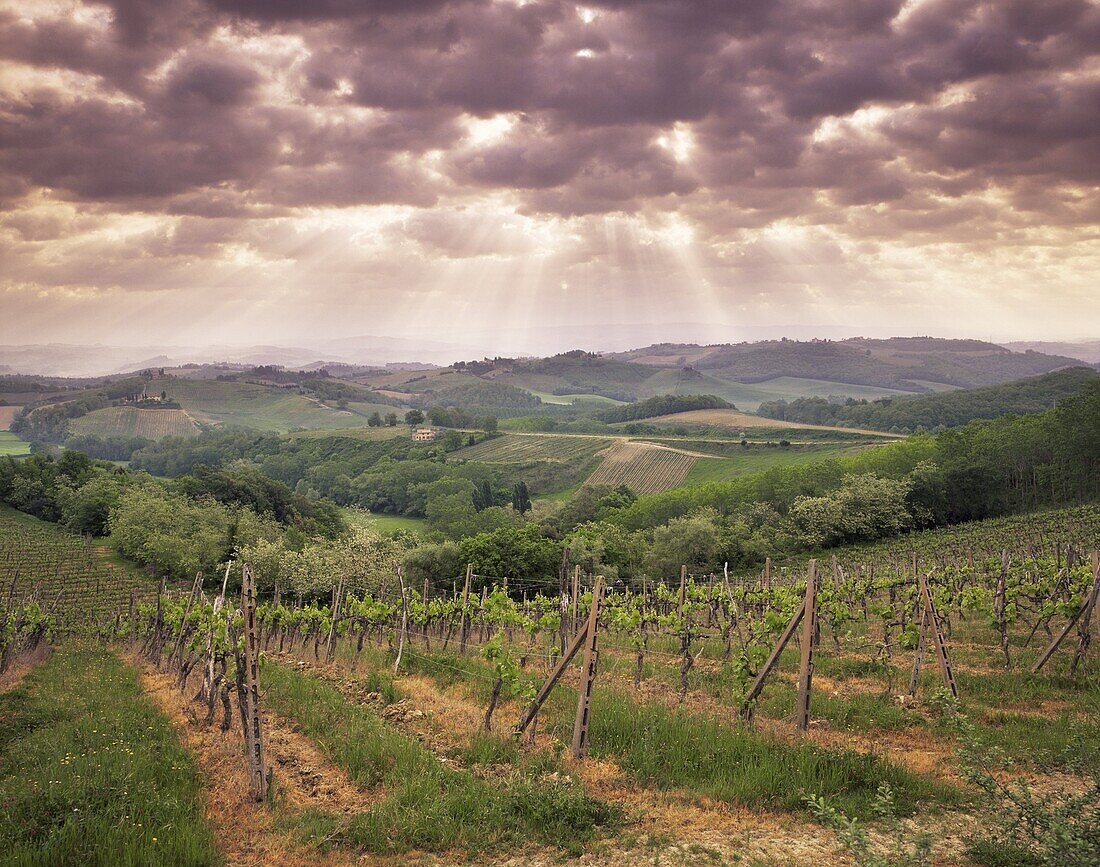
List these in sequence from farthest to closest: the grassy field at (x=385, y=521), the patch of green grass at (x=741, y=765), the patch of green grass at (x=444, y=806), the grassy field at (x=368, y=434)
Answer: the grassy field at (x=368, y=434), the grassy field at (x=385, y=521), the patch of green grass at (x=741, y=765), the patch of green grass at (x=444, y=806)

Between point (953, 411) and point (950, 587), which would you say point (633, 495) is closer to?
point (950, 587)

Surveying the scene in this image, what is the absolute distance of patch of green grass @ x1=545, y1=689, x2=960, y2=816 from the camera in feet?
29.3

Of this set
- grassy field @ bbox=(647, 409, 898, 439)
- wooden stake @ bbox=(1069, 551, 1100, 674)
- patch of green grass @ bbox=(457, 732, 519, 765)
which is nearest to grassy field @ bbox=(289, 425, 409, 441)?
grassy field @ bbox=(647, 409, 898, 439)

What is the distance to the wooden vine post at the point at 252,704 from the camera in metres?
9.25

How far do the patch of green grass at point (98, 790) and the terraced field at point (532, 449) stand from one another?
121448 millimetres

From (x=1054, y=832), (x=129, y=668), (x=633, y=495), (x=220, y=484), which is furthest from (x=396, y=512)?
(x=1054, y=832)

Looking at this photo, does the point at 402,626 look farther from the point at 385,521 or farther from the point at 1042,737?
the point at 385,521

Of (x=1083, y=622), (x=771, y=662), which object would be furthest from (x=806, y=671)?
(x=1083, y=622)

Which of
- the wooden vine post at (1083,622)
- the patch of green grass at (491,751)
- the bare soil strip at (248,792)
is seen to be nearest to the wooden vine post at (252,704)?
the bare soil strip at (248,792)

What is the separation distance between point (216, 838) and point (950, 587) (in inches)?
1018

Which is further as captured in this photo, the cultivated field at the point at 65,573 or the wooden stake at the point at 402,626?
the cultivated field at the point at 65,573

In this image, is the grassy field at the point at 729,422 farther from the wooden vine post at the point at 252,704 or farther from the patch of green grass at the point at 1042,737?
the wooden vine post at the point at 252,704

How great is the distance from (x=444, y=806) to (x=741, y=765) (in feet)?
A: 14.4

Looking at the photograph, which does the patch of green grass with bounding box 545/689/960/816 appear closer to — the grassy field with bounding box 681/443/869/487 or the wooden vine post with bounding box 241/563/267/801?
the wooden vine post with bounding box 241/563/267/801
